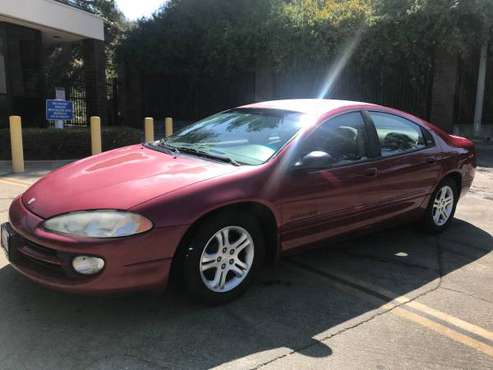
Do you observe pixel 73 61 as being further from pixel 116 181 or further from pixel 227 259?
pixel 227 259

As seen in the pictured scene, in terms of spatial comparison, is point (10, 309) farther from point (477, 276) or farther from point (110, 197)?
point (477, 276)

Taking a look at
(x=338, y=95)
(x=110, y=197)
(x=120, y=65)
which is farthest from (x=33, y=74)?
(x=110, y=197)

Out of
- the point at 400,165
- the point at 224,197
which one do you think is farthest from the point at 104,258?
the point at 400,165

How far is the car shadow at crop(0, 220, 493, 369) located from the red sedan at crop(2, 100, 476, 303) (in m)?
0.26

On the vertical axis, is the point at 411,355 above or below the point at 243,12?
below

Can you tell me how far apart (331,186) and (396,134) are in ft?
4.25

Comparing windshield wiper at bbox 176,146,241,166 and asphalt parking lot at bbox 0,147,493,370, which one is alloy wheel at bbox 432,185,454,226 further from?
windshield wiper at bbox 176,146,241,166

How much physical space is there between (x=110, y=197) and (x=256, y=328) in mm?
1274

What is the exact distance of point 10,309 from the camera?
343 cm

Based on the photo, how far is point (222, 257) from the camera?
3535 mm

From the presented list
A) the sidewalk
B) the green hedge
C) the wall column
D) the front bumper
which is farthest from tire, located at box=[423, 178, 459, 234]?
the wall column

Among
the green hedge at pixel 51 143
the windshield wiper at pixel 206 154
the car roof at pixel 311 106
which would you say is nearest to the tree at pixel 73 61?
the green hedge at pixel 51 143

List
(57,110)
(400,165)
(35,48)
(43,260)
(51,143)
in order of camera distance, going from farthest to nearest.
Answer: (35,48)
(57,110)
(51,143)
(400,165)
(43,260)

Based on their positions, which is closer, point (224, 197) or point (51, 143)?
point (224, 197)
